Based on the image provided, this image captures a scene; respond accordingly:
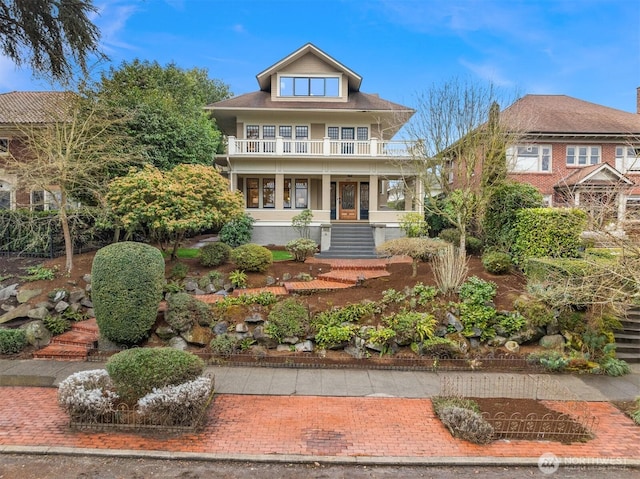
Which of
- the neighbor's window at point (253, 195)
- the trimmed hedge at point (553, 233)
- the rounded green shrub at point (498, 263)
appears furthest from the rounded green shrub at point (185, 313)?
the neighbor's window at point (253, 195)

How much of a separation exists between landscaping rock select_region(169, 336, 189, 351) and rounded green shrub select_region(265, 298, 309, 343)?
1.98m

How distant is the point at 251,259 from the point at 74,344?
206 inches

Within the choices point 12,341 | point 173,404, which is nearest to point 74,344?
point 12,341

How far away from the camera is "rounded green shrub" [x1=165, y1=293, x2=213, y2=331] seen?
912 cm

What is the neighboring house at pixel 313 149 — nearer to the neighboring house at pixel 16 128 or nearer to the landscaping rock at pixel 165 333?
the neighboring house at pixel 16 128

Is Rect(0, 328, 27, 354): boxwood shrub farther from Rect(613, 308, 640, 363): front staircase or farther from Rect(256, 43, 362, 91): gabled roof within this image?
Rect(256, 43, 362, 91): gabled roof

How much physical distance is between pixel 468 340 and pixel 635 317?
456 centimetres

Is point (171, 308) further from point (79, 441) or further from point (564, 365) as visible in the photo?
point (564, 365)

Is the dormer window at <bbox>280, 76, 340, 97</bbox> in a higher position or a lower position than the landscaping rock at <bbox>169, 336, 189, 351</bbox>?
higher

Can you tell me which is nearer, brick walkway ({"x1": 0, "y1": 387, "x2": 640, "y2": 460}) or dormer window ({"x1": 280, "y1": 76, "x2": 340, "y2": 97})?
brick walkway ({"x1": 0, "y1": 387, "x2": 640, "y2": 460})

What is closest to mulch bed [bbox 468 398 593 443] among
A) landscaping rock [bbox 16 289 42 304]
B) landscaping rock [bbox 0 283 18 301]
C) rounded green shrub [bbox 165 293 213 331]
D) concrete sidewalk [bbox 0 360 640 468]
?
concrete sidewalk [bbox 0 360 640 468]

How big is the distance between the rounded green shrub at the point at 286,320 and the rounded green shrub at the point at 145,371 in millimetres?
3050

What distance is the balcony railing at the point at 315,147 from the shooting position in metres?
19.9

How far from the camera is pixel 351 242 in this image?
61.9ft
